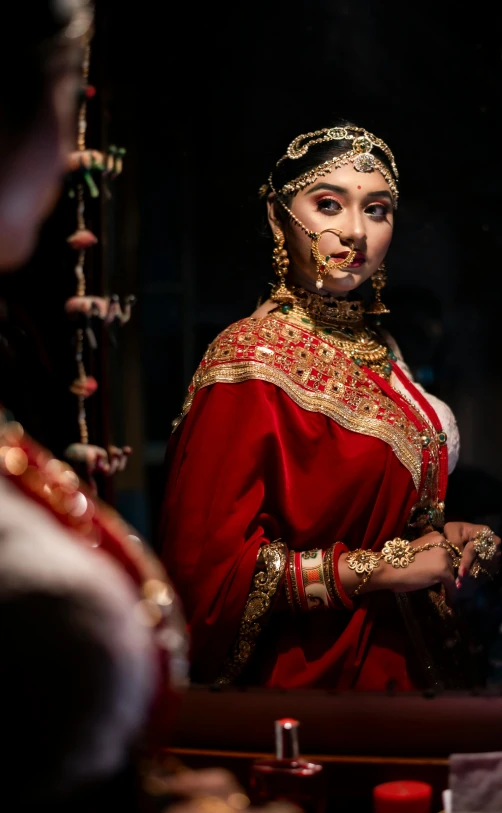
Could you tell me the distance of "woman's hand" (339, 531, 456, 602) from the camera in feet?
5.21

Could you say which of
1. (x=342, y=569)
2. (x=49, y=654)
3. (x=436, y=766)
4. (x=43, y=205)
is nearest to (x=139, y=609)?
(x=49, y=654)

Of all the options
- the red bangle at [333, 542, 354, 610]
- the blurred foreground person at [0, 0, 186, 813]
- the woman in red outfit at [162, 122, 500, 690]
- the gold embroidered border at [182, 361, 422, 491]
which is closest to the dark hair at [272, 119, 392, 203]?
the woman in red outfit at [162, 122, 500, 690]

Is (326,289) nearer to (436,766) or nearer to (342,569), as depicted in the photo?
(342,569)

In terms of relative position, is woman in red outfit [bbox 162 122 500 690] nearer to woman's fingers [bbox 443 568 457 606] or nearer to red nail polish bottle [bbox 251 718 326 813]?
woman's fingers [bbox 443 568 457 606]

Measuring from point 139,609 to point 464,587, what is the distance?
1.00 metres

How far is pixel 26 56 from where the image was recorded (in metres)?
0.78

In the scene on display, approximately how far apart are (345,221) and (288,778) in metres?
0.88

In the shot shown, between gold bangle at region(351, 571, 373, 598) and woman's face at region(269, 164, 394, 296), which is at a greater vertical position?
woman's face at region(269, 164, 394, 296)

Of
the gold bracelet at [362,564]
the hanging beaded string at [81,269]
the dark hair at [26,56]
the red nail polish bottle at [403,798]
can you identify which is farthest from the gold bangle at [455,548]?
the dark hair at [26,56]

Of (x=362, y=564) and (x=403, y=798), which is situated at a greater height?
(x=362, y=564)

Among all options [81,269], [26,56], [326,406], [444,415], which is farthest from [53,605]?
[444,415]

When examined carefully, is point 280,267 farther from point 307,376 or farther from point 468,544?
point 468,544

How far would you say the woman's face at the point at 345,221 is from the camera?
168cm

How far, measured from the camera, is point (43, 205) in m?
0.81
